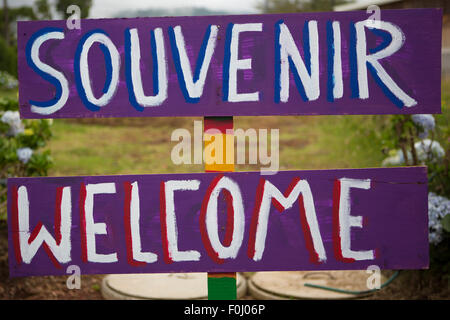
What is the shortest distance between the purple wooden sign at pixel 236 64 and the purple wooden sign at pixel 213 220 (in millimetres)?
220

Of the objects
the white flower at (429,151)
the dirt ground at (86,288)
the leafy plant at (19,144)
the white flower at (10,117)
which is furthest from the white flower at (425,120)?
the white flower at (10,117)

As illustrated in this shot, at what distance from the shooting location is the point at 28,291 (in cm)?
263

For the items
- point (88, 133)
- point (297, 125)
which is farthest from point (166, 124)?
point (297, 125)

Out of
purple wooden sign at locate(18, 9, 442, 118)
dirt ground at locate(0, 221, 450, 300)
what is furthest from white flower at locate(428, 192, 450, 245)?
purple wooden sign at locate(18, 9, 442, 118)

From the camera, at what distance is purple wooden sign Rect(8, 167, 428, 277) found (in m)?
1.51

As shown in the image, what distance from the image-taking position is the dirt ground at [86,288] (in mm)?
2461

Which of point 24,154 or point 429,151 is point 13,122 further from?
point 429,151

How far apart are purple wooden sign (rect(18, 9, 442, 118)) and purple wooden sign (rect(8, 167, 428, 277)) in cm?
22

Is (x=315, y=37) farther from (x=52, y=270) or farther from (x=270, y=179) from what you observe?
(x=52, y=270)

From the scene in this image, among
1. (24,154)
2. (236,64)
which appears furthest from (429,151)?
(24,154)

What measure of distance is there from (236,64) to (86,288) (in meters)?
1.85

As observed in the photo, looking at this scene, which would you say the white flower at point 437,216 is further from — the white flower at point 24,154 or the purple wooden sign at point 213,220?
the white flower at point 24,154

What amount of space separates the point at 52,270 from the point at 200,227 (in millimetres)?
490

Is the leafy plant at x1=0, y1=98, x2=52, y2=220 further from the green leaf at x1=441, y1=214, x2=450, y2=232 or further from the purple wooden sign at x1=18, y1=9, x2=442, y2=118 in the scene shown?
the green leaf at x1=441, y1=214, x2=450, y2=232
